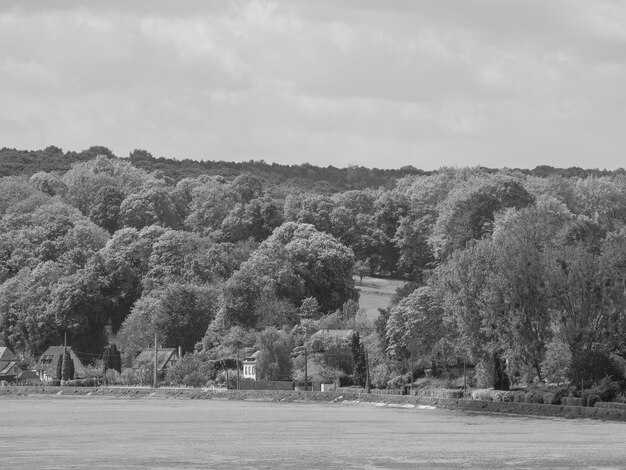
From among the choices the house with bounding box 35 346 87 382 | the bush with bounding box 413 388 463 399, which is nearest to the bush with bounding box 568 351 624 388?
the bush with bounding box 413 388 463 399

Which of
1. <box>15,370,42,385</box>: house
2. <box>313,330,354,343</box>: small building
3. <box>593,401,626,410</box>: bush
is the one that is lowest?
<box>593,401,626,410</box>: bush

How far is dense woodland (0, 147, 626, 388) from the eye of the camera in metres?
99.2

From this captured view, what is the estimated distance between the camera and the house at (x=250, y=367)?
486 ft

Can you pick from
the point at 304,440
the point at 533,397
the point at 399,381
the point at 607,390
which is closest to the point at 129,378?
the point at 399,381

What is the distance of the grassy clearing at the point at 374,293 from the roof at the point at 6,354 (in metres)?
45.0

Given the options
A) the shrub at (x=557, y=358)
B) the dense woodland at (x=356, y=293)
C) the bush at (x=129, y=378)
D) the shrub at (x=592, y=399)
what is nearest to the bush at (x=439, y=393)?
the dense woodland at (x=356, y=293)

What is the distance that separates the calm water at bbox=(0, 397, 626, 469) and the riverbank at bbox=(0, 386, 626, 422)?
2.24 m

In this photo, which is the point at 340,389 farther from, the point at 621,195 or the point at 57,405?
the point at 621,195

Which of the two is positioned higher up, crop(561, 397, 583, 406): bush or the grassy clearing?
the grassy clearing

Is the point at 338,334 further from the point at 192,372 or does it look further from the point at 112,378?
the point at 112,378

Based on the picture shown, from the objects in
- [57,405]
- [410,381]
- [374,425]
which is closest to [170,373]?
[57,405]

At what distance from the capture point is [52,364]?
173 m

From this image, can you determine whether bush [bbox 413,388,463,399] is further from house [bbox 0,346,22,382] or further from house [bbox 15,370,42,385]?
house [bbox 0,346,22,382]

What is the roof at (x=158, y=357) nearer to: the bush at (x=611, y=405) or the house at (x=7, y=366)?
the house at (x=7, y=366)
